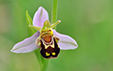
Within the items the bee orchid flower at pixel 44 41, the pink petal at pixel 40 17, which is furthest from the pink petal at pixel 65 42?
the pink petal at pixel 40 17

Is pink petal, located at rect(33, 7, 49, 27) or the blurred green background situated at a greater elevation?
pink petal, located at rect(33, 7, 49, 27)

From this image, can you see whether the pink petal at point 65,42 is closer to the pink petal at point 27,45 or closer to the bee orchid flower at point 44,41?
the bee orchid flower at point 44,41

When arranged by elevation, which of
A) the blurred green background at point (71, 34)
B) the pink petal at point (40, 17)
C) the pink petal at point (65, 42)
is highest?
the pink petal at point (40, 17)

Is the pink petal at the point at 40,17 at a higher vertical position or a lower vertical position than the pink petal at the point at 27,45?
higher

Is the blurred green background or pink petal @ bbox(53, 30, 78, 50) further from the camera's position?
the blurred green background

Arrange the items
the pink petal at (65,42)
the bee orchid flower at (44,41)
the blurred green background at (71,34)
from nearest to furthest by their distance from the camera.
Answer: the bee orchid flower at (44,41), the pink petal at (65,42), the blurred green background at (71,34)

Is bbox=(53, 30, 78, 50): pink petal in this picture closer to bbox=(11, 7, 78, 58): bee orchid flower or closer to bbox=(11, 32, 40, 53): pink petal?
bbox=(11, 7, 78, 58): bee orchid flower

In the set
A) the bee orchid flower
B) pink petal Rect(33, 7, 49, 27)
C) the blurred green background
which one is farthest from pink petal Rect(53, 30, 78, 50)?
the blurred green background

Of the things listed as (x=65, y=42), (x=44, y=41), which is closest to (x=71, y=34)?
(x=65, y=42)
